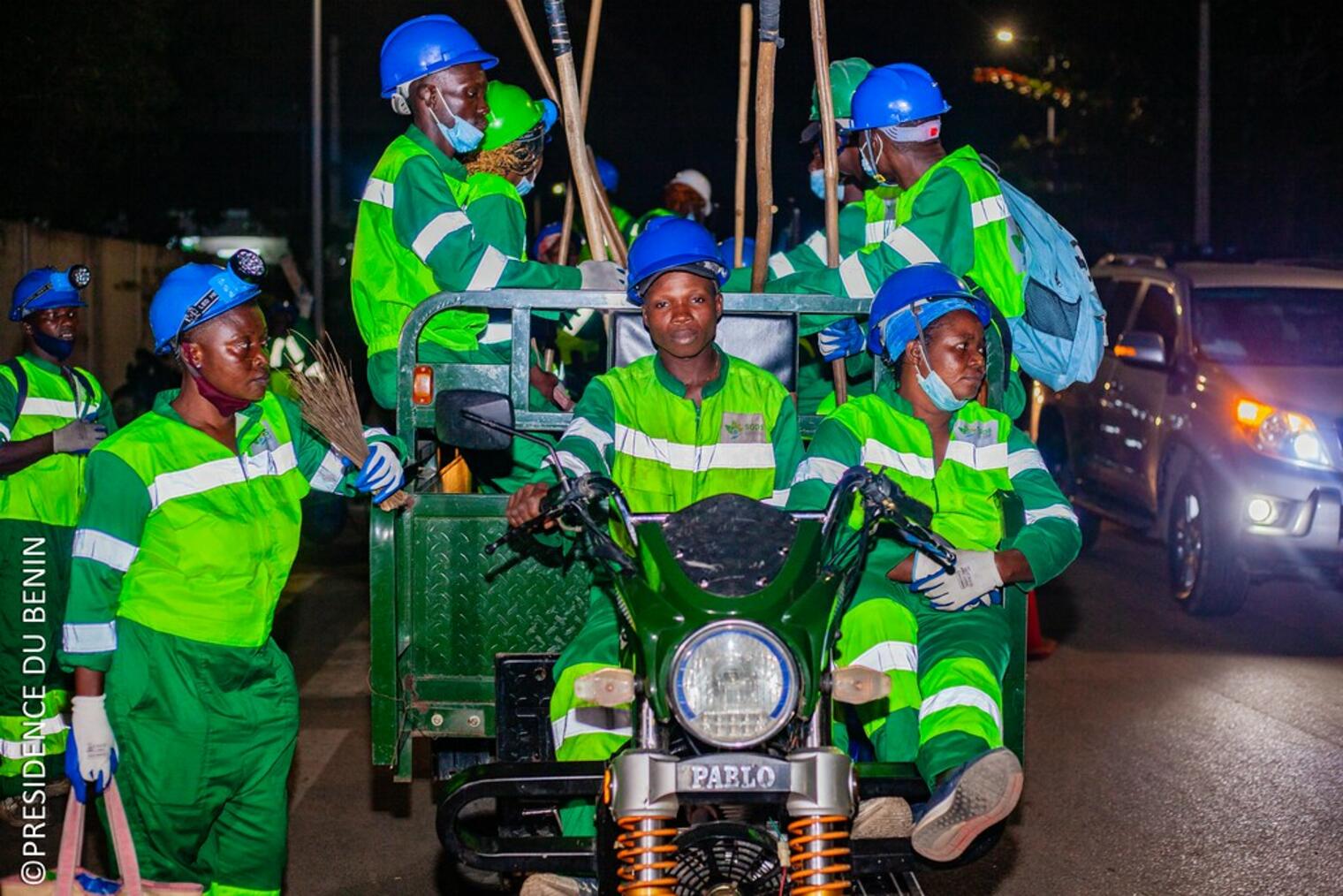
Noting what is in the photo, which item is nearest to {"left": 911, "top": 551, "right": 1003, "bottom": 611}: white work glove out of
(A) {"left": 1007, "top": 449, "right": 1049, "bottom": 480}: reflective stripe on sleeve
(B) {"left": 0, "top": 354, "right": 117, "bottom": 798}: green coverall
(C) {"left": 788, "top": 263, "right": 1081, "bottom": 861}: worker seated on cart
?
(C) {"left": 788, "top": 263, "right": 1081, "bottom": 861}: worker seated on cart

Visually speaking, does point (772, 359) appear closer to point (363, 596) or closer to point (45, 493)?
point (45, 493)

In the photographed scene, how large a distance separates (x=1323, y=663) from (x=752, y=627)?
709 cm

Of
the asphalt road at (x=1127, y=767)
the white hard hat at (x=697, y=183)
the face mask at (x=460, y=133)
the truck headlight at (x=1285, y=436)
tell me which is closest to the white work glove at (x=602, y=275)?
the face mask at (x=460, y=133)

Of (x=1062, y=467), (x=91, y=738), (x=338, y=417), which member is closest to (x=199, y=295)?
(x=338, y=417)

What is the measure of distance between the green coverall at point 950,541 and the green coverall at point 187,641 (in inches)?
59.2

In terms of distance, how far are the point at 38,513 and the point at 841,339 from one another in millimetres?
3637

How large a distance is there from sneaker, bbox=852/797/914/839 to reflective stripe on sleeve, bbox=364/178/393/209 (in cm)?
294

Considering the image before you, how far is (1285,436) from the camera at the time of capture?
10.3m

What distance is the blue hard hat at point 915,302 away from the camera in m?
5.16

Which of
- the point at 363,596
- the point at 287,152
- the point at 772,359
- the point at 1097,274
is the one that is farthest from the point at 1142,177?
the point at 287,152

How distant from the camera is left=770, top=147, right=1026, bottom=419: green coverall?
608cm

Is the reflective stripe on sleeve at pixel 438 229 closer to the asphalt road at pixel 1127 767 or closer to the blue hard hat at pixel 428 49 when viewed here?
the blue hard hat at pixel 428 49

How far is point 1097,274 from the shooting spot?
13.6m

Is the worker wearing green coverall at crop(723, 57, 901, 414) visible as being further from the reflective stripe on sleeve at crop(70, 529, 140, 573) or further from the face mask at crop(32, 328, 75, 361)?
the face mask at crop(32, 328, 75, 361)
